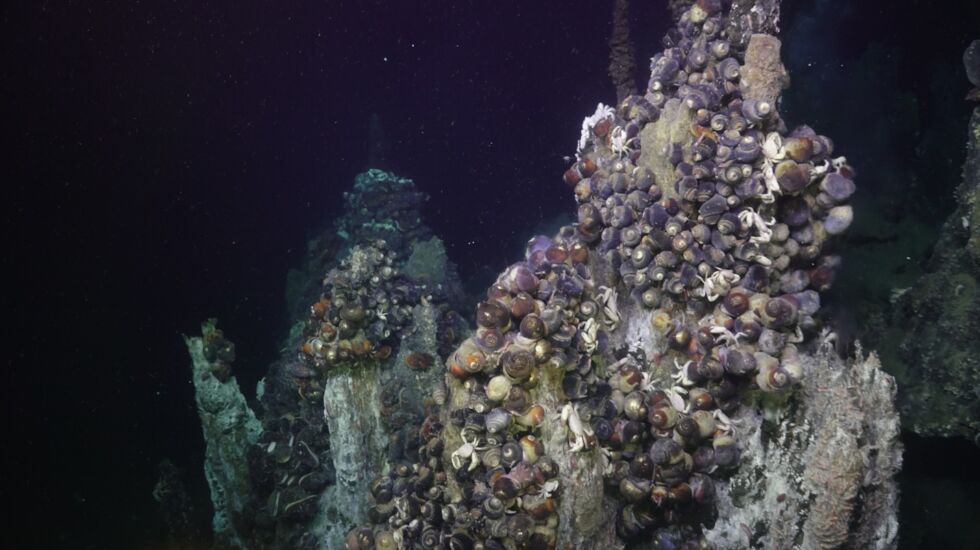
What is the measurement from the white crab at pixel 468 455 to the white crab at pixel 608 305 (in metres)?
1.50

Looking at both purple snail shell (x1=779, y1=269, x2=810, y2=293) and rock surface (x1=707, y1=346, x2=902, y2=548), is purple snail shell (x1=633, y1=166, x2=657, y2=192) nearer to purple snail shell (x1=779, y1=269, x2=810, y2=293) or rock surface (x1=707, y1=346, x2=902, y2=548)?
purple snail shell (x1=779, y1=269, x2=810, y2=293)

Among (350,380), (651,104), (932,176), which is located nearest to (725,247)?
(651,104)

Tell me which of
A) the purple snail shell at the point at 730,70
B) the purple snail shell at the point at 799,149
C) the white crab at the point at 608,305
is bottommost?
the white crab at the point at 608,305

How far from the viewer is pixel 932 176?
22.6ft

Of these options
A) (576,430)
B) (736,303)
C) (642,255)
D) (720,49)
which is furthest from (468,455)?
(720,49)

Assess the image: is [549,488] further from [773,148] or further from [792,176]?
[773,148]

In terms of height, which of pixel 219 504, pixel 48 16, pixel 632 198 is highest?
pixel 48 16

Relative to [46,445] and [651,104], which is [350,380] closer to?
[651,104]

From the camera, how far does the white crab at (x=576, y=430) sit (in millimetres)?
3361

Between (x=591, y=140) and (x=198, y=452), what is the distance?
34.9 feet

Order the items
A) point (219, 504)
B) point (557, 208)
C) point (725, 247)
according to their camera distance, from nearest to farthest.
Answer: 1. point (725, 247)
2. point (219, 504)
3. point (557, 208)

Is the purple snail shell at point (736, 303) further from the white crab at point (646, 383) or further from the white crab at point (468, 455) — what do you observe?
the white crab at point (468, 455)

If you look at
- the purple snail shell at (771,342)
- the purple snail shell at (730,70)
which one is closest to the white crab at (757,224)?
the purple snail shell at (771,342)

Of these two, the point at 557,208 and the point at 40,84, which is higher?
the point at 557,208
